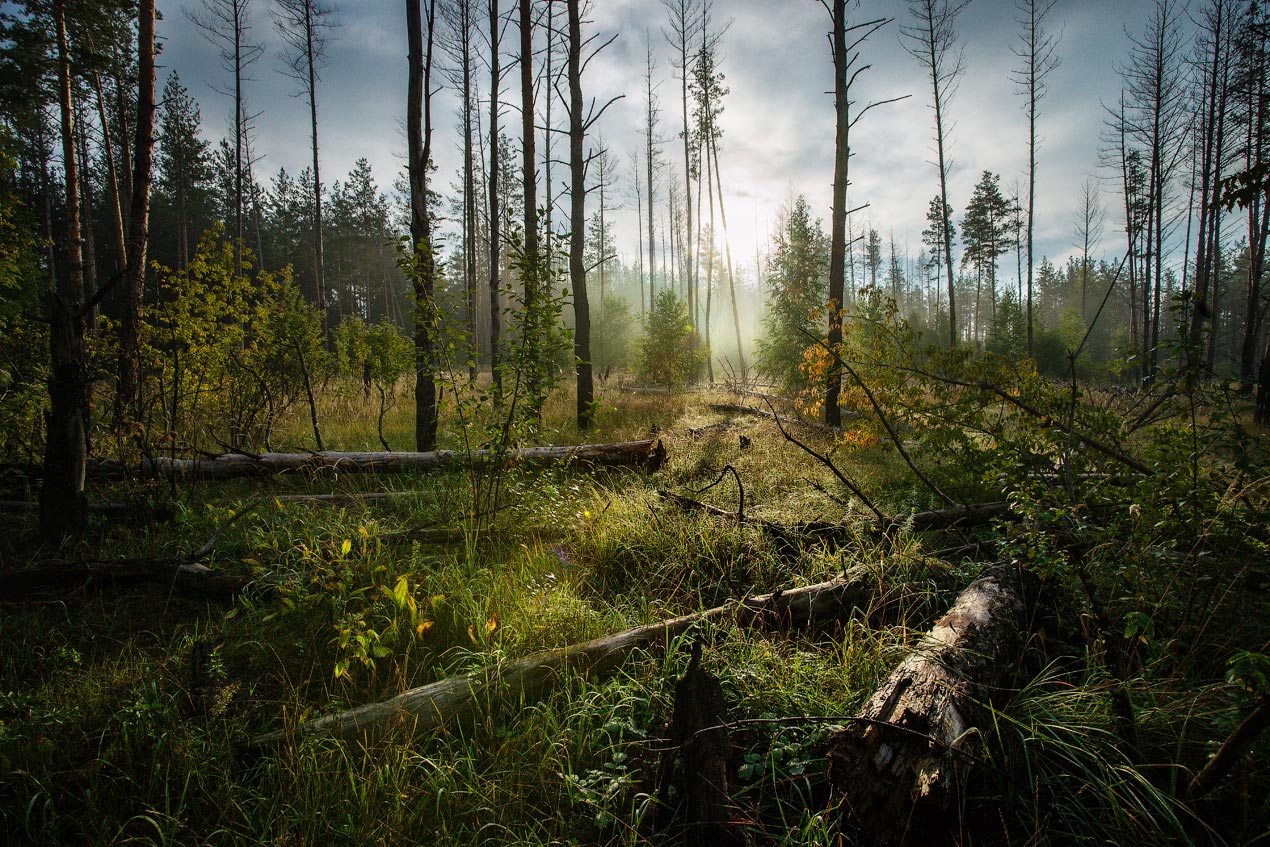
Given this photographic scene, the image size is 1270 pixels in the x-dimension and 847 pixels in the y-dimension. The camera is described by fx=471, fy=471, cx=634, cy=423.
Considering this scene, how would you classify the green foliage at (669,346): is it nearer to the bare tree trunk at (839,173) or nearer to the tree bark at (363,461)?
the bare tree trunk at (839,173)

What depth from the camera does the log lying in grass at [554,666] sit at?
2.01 metres

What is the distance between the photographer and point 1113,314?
2333 inches

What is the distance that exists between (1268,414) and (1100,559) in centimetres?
1079

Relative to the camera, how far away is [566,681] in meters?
2.26

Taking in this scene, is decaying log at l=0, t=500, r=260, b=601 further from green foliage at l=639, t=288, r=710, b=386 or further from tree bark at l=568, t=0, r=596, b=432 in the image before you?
green foliage at l=639, t=288, r=710, b=386

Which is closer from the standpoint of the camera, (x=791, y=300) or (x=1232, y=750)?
(x=1232, y=750)

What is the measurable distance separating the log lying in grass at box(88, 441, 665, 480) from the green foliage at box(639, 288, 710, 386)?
937 centimetres

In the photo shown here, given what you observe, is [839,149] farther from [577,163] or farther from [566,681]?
[566,681]

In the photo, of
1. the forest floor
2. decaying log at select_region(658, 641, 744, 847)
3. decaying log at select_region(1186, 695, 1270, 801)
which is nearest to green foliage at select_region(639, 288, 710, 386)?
the forest floor

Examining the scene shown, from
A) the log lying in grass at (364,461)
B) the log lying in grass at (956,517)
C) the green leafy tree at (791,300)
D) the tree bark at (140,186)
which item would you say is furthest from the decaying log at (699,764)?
the green leafy tree at (791,300)

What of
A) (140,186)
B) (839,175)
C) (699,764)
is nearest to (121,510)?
(140,186)

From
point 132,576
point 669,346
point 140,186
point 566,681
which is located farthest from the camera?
point 669,346

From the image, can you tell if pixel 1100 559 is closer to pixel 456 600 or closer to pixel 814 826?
pixel 814 826

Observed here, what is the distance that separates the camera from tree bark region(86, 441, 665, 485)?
4.18m
